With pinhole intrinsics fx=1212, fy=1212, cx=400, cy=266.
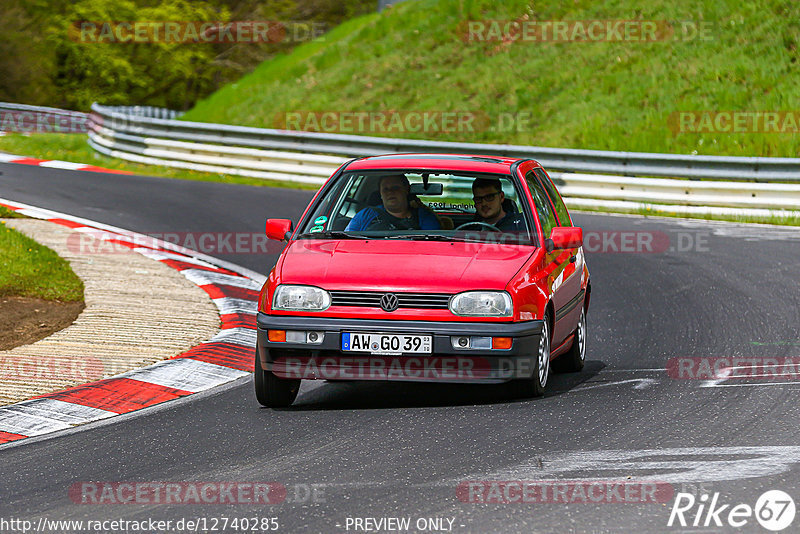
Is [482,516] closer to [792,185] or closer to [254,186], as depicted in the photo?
[792,185]

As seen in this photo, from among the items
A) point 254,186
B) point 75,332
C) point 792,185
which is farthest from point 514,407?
point 254,186

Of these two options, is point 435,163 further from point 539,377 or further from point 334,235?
point 539,377

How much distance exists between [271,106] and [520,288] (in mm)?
23836

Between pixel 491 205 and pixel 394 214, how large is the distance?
2.19 feet

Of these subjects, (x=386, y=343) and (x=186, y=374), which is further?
(x=186, y=374)

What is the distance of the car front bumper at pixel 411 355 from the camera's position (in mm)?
7070

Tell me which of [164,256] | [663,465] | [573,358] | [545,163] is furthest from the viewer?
[545,163]

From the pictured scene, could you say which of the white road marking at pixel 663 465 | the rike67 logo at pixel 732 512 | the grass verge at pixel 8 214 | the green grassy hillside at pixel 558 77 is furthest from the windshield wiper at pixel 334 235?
the green grassy hillside at pixel 558 77

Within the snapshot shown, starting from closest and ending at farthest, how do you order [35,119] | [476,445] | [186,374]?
[476,445], [186,374], [35,119]

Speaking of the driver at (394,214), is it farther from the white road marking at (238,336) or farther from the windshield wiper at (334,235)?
the white road marking at (238,336)

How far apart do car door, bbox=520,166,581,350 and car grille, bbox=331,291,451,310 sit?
95 cm

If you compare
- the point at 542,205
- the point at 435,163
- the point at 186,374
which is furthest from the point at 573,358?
the point at 186,374

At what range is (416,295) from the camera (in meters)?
7.13

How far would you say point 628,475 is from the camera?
18.5 ft
